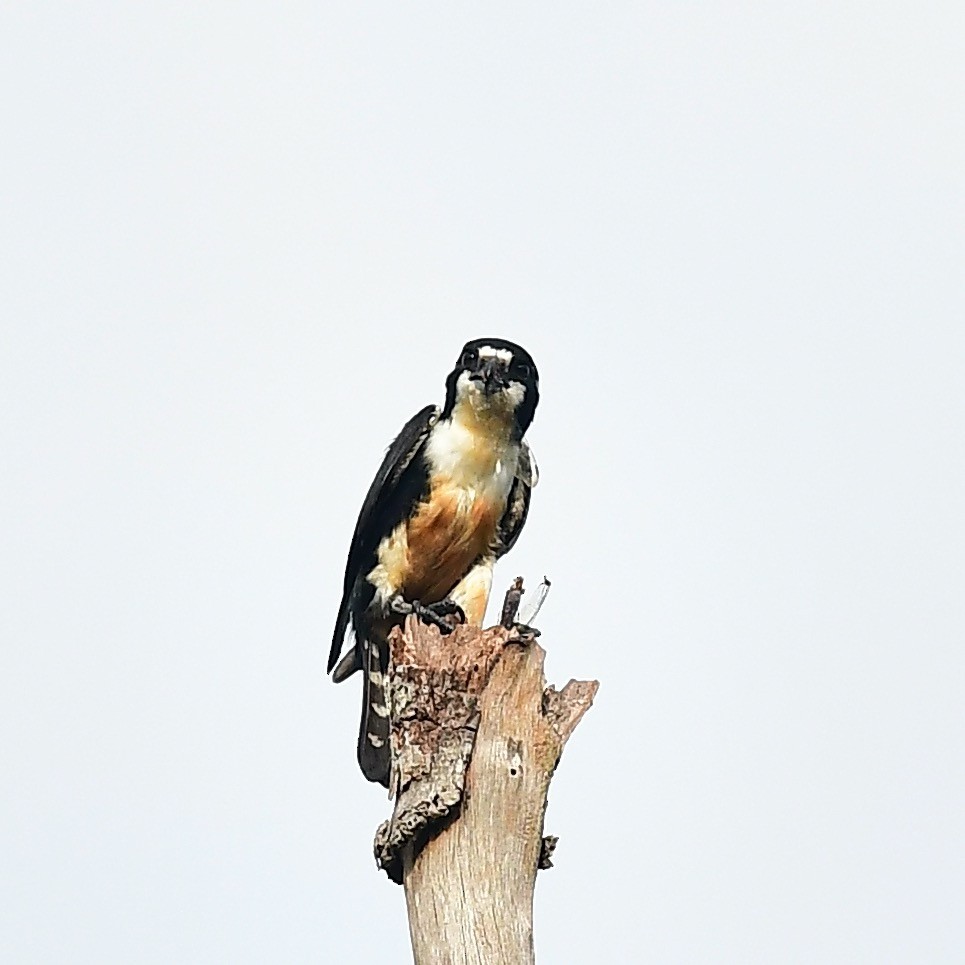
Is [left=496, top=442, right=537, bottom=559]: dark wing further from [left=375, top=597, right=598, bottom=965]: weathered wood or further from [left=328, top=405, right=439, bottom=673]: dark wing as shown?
[left=375, top=597, right=598, bottom=965]: weathered wood

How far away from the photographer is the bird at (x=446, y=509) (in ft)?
27.6

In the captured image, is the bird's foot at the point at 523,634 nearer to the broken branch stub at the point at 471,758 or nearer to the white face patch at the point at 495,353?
the broken branch stub at the point at 471,758

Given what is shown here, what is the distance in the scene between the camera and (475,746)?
18.0ft

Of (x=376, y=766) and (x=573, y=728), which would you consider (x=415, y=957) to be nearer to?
(x=573, y=728)

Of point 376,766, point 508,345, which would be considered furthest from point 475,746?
point 508,345

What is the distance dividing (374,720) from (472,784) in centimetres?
284

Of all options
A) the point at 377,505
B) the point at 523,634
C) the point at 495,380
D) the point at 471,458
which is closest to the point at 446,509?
the point at 471,458

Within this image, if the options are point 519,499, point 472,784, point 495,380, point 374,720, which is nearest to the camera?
point 472,784

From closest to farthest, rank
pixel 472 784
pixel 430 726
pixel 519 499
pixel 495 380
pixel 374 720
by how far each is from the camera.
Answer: pixel 472 784
pixel 430 726
pixel 374 720
pixel 495 380
pixel 519 499

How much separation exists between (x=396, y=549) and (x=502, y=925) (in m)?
3.61

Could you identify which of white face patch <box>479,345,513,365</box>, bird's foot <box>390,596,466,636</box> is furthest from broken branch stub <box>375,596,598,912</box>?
white face patch <box>479,345,513,365</box>

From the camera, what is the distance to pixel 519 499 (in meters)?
8.67

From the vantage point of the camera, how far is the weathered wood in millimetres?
5117

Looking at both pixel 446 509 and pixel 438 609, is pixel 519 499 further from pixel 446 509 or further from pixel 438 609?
pixel 438 609
